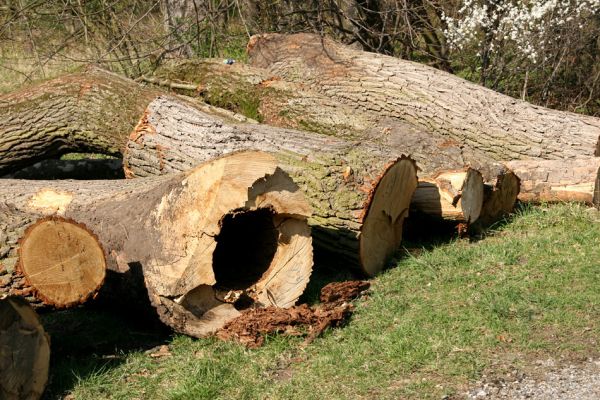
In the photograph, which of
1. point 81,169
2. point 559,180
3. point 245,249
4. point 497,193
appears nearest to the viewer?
point 245,249

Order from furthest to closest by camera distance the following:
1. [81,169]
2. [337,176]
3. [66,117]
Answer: [81,169] → [66,117] → [337,176]

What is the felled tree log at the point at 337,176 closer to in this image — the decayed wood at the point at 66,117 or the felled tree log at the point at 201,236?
the felled tree log at the point at 201,236

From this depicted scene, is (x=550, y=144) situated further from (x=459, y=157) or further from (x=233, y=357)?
(x=233, y=357)

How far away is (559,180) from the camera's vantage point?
716 centimetres

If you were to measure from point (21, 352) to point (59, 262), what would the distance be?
23.7 inches

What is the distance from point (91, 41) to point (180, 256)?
6.51 metres

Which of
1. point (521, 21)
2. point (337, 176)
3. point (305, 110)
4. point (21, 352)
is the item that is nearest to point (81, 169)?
point (305, 110)

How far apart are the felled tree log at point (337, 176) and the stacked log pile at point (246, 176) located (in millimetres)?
15

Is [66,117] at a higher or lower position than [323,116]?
lower

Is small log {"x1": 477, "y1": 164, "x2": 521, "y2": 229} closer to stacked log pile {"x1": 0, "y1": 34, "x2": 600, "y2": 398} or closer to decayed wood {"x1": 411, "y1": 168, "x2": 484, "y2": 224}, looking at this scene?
stacked log pile {"x1": 0, "y1": 34, "x2": 600, "y2": 398}

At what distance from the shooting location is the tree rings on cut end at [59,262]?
15.2 ft

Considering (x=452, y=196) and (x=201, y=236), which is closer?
(x=201, y=236)

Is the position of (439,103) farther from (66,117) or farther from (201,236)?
(201,236)

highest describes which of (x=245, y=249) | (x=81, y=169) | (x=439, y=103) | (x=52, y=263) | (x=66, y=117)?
(x=439, y=103)
